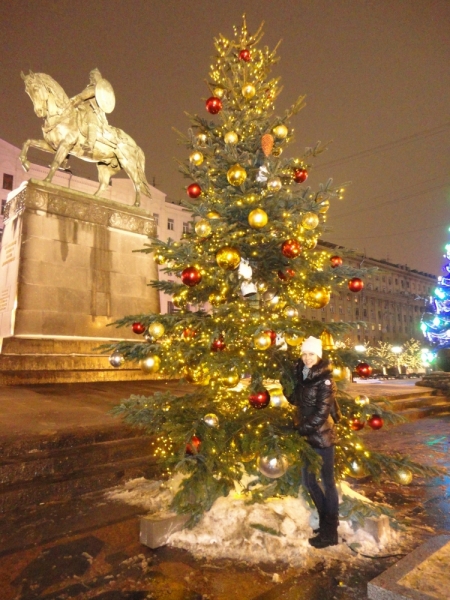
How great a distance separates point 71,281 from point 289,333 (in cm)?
963

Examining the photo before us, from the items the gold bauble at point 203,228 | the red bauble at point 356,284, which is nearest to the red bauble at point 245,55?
the gold bauble at point 203,228

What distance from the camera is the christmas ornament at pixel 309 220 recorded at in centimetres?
468

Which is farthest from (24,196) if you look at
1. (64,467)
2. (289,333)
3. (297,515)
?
(297,515)

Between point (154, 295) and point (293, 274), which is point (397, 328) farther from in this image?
point (293, 274)

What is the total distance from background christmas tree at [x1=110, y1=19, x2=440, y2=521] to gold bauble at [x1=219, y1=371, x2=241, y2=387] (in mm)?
15

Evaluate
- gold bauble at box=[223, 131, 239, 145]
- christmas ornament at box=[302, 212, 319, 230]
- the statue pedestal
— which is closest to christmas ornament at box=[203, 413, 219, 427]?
christmas ornament at box=[302, 212, 319, 230]

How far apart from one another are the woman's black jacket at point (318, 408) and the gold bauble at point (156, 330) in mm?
1632

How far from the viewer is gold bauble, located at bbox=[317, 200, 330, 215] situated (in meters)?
4.90

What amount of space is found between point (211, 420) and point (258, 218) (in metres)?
2.11

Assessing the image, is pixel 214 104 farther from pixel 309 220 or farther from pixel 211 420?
pixel 211 420

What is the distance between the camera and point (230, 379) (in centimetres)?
436

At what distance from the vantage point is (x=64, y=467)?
199 inches

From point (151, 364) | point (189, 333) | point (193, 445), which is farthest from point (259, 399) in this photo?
point (151, 364)

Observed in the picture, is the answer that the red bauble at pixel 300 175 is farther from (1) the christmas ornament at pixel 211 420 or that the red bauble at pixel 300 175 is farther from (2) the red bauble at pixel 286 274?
(1) the christmas ornament at pixel 211 420
